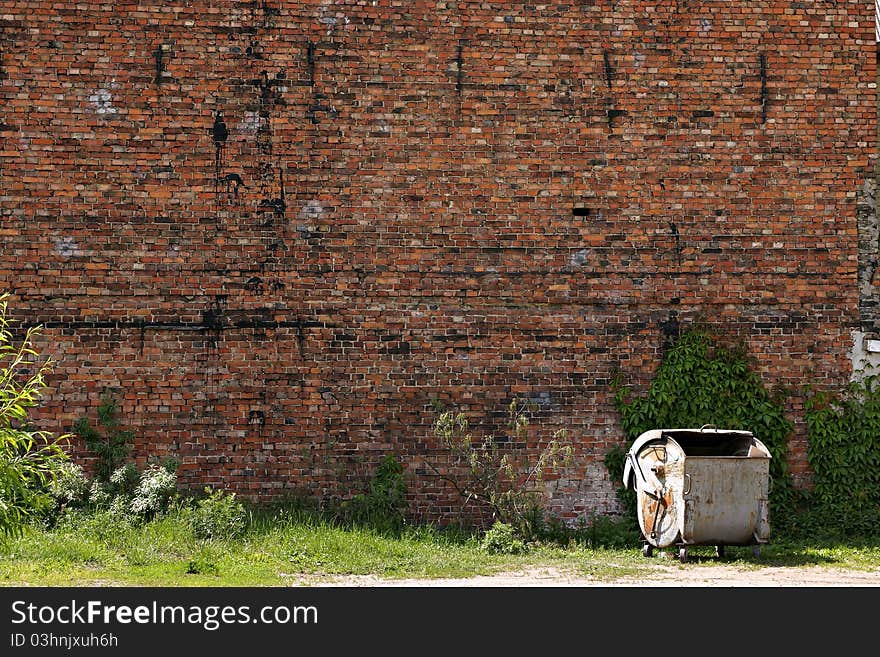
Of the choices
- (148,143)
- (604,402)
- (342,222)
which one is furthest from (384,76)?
(604,402)

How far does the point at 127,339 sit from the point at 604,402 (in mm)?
5241

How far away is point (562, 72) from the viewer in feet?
34.7

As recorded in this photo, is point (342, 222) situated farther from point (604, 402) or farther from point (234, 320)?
point (604, 402)

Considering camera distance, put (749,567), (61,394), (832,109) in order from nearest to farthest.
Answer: (749,567) < (61,394) < (832,109)

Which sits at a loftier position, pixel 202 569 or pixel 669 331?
pixel 669 331

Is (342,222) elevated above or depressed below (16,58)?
below

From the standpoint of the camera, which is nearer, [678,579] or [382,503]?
[678,579]

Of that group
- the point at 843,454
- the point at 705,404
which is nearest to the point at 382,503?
the point at 705,404

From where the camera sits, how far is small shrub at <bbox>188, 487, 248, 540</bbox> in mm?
9375

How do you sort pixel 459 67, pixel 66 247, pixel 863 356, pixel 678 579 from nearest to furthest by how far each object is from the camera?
pixel 678 579, pixel 66 247, pixel 459 67, pixel 863 356

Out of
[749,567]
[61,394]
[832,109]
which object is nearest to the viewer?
[749,567]

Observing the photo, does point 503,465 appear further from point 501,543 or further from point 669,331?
point 669,331

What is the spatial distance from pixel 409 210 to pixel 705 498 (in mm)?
4337

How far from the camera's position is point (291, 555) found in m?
8.97
